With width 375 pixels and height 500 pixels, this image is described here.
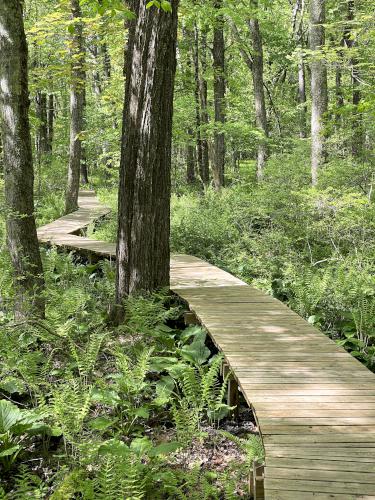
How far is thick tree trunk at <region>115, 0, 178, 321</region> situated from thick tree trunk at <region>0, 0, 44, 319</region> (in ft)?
3.85

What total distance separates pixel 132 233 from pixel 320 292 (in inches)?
108

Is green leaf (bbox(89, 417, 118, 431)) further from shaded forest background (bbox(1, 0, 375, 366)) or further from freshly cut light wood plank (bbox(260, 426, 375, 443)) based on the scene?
shaded forest background (bbox(1, 0, 375, 366))

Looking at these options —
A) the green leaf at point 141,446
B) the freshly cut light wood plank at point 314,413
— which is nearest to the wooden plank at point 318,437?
the freshly cut light wood plank at point 314,413

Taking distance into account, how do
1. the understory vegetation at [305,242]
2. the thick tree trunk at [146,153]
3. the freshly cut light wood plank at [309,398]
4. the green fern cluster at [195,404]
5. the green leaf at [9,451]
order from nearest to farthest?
the green leaf at [9,451]
the freshly cut light wood plank at [309,398]
the green fern cluster at [195,404]
the thick tree trunk at [146,153]
the understory vegetation at [305,242]

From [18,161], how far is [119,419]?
351 centimetres

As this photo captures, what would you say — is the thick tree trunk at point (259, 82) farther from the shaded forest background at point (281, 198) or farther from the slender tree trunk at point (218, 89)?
the slender tree trunk at point (218, 89)

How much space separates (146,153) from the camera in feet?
20.2

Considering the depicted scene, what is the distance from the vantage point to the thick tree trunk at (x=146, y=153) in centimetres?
588

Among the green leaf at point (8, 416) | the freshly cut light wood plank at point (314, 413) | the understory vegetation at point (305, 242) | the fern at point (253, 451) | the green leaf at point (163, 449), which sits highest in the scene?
the understory vegetation at point (305, 242)

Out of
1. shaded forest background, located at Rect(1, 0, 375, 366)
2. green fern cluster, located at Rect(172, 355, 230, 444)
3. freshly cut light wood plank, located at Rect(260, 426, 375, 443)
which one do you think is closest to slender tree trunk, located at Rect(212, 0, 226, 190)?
shaded forest background, located at Rect(1, 0, 375, 366)

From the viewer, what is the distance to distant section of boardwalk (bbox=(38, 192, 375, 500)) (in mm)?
2912

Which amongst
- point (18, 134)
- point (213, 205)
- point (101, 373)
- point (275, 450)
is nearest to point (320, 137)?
point (213, 205)

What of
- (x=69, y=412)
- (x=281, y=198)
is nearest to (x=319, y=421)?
(x=69, y=412)

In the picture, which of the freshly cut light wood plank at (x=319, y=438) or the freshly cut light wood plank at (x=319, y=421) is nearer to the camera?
the freshly cut light wood plank at (x=319, y=438)
